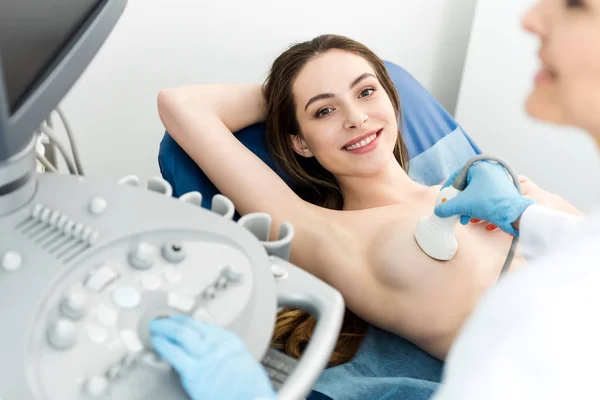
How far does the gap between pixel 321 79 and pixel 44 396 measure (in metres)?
0.94

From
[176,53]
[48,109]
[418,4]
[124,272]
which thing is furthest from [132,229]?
[418,4]

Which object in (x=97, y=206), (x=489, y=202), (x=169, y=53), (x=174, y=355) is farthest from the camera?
(x=169, y=53)

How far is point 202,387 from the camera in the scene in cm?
65

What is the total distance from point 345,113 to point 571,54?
78 cm

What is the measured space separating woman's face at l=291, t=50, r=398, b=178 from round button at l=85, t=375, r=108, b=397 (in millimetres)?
863

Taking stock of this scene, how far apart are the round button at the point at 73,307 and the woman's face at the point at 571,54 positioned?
57 centimetres

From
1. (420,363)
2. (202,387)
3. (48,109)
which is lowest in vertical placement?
(420,363)

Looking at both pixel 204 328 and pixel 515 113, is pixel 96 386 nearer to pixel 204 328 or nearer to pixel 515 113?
pixel 204 328

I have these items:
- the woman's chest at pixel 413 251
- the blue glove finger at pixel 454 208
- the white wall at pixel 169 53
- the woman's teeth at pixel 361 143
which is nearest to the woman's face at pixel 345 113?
the woman's teeth at pixel 361 143

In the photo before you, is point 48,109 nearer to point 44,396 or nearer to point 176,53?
point 44,396

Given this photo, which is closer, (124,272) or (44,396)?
(44,396)

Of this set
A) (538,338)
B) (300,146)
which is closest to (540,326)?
(538,338)

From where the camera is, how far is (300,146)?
1.46 metres

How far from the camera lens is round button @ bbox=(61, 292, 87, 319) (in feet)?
2.14
